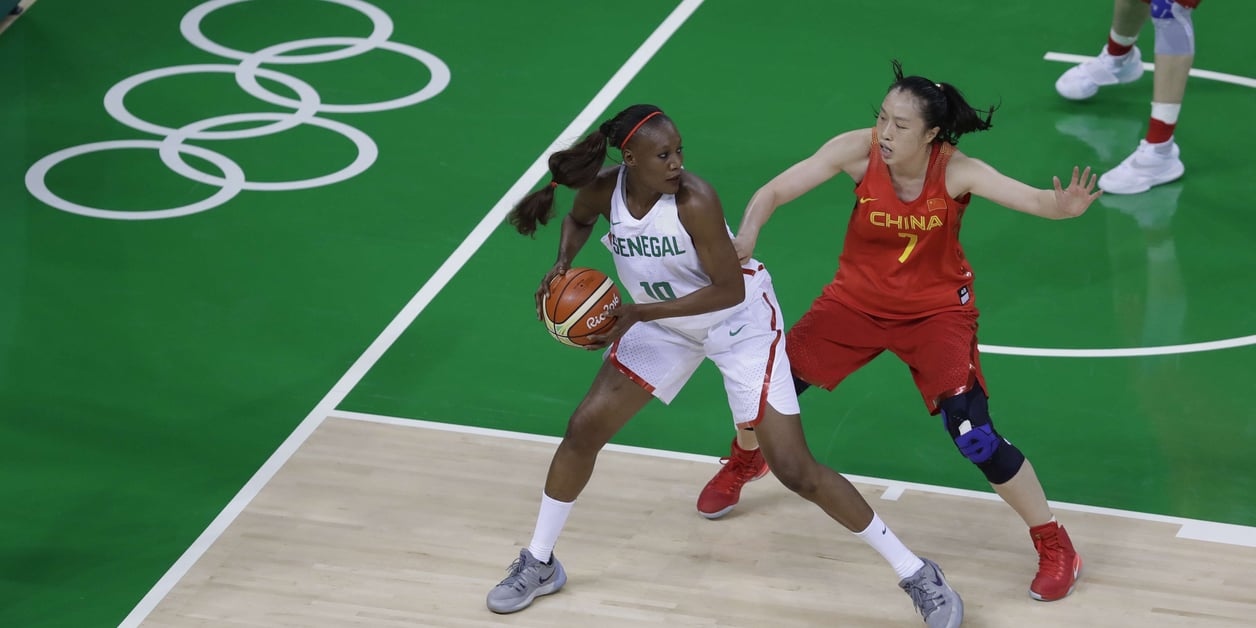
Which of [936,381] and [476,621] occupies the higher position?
[936,381]

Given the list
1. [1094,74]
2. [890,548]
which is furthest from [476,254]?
[1094,74]

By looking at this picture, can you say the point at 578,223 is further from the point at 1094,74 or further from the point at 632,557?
the point at 1094,74

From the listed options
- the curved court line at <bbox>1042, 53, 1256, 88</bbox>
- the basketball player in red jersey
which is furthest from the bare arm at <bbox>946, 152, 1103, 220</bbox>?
the curved court line at <bbox>1042, 53, 1256, 88</bbox>

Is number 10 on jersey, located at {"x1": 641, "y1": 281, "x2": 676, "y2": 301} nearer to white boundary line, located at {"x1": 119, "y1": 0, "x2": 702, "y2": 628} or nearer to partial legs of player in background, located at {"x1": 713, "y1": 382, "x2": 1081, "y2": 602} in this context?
partial legs of player in background, located at {"x1": 713, "y1": 382, "x2": 1081, "y2": 602}

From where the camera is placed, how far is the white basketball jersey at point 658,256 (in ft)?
20.4

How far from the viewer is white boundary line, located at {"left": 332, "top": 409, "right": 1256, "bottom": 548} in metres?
7.15

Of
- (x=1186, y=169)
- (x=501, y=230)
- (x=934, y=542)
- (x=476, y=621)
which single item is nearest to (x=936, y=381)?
(x=934, y=542)

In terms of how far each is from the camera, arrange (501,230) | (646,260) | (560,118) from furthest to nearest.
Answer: (560,118) → (501,230) → (646,260)

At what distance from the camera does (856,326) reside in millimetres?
6797

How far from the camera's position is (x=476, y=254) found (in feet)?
31.5

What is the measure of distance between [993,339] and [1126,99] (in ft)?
10.5

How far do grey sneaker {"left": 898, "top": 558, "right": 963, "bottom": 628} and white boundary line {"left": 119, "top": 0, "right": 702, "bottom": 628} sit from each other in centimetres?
291

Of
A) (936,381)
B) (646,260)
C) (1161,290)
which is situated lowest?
(1161,290)

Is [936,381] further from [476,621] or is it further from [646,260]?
[476,621]
